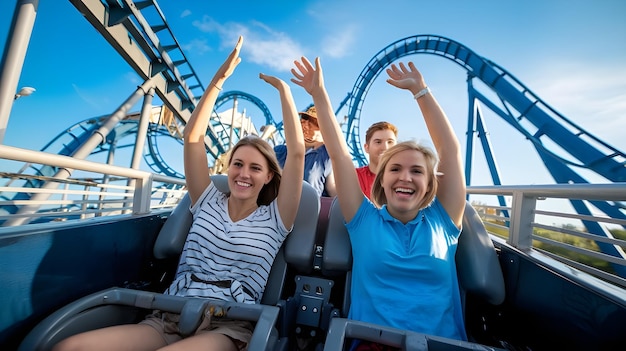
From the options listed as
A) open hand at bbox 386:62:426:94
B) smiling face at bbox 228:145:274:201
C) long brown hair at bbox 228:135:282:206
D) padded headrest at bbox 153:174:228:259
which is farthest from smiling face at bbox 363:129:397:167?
padded headrest at bbox 153:174:228:259

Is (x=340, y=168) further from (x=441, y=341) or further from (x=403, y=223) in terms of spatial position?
(x=441, y=341)

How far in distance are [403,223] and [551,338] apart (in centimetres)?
64

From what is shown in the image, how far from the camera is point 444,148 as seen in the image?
4.27 ft

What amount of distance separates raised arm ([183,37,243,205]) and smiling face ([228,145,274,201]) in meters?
0.19

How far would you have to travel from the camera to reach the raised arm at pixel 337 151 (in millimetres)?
1320

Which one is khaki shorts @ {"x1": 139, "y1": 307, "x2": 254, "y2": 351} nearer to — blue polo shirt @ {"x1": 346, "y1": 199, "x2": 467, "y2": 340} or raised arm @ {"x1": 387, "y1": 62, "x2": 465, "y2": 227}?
blue polo shirt @ {"x1": 346, "y1": 199, "x2": 467, "y2": 340}

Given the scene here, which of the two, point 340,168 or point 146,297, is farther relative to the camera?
point 340,168

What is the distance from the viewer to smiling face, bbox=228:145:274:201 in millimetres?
1314

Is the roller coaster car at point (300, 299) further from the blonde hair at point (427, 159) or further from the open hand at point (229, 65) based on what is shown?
the open hand at point (229, 65)

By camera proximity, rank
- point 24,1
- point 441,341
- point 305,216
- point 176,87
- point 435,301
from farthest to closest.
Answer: point 176,87 → point 24,1 → point 305,216 → point 435,301 → point 441,341

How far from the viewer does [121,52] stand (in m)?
4.79

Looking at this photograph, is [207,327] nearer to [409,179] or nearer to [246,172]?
[246,172]

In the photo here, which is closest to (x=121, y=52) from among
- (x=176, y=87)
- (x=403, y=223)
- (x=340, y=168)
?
(x=176, y=87)

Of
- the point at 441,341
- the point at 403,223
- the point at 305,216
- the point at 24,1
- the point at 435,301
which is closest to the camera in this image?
the point at 441,341
